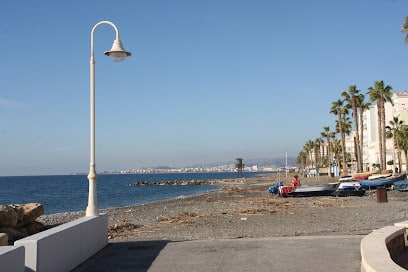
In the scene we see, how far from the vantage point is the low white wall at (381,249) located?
588cm

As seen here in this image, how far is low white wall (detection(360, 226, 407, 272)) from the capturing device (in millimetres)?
5884

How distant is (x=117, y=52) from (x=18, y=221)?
27.0 ft

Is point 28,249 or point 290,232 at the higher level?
point 28,249

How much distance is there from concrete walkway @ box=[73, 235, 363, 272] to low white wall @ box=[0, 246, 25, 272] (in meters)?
2.75

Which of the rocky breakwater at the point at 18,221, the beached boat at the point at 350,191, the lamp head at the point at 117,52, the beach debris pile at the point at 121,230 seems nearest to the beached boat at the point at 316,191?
the beached boat at the point at 350,191

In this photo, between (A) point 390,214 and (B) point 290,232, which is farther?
(A) point 390,214

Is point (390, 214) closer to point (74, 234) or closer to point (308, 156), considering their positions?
point (74, 234)

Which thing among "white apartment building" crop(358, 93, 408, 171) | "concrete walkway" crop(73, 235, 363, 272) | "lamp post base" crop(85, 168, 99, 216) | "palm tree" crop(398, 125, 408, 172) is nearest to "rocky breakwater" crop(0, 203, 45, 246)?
"lamp post base" crop(85, 168, 99, 216)

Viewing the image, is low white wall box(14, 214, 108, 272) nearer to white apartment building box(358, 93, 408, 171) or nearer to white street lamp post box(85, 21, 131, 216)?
white street lamp post box(85, 21, 131, 216)

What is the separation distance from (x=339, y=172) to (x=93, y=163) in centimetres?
9911

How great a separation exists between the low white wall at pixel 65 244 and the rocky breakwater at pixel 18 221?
3.69 metres

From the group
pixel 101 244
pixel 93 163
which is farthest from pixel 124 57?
pixel 101 244

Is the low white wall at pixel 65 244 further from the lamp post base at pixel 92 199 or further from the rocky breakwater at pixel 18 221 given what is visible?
the rocky breakwater at pixel 18 221

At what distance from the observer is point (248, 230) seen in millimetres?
16719
